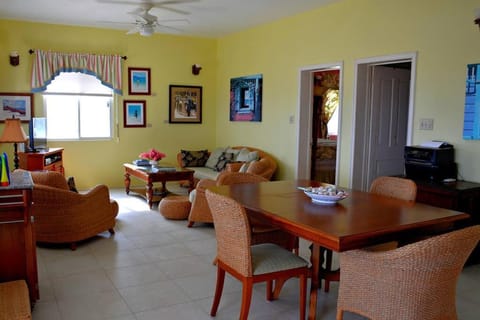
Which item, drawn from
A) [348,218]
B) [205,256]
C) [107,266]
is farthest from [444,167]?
[107,266]

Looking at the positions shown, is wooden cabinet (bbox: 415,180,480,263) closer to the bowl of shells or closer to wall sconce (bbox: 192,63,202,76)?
the bowl of shells

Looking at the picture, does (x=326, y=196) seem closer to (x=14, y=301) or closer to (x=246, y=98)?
(x=14, y=301)

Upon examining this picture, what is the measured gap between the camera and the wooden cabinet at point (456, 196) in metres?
3.77

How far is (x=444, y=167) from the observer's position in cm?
413

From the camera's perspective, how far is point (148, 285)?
3406mm

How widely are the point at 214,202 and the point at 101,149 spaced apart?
5.37m

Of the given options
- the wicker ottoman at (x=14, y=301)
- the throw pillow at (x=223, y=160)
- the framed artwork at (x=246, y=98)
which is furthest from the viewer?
the framed artwork at (x=246, y=98)

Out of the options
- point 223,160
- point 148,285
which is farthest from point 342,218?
point 223,160

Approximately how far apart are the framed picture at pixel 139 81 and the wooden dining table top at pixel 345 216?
5.02m

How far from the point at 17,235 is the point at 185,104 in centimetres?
563

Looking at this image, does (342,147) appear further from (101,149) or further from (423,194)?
(101,149)

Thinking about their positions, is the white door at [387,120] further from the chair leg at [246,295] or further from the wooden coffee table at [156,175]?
the chair leg at [246,295]

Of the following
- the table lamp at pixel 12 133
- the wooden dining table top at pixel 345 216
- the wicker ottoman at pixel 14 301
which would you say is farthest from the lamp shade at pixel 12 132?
the wooden dining table top at pixel 345 216

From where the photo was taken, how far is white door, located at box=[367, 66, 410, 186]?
5469 mm
